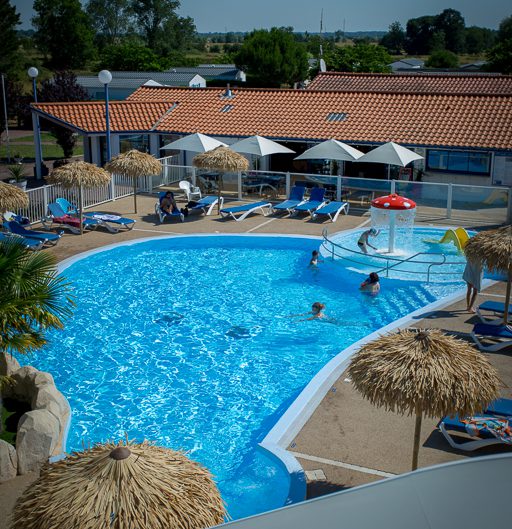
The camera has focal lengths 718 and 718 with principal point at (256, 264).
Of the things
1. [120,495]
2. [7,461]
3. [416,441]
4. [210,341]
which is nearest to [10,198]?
[210,341]

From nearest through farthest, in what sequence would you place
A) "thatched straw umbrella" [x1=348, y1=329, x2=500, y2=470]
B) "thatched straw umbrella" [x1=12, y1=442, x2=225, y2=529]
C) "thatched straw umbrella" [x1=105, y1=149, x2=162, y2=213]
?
1. "thatched straw umbrella" [x1=12, y1=442, x2=225, y2=529]
2. "thatched straw umbrella" [x1=348, y1=329, x2=500, y2=470]
3. "thatched straw umbrella" [x1=105, y1=149, x2=162, y2=213]

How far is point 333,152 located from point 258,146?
9.38ft

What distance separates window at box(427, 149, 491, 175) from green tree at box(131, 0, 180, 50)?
91.5 metres

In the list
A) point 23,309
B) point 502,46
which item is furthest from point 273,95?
point 502,46

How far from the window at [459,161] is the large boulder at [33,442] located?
20.4 meters

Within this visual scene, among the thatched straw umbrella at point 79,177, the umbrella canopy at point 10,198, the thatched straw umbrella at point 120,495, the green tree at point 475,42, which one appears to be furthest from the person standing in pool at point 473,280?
the green tree at point 475,42

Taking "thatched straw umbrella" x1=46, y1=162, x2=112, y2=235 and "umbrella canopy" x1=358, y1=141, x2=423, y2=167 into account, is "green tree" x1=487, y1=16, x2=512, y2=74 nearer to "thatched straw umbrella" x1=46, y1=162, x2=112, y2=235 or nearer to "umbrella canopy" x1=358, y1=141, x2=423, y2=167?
"umbrella canopy" x1=358, y1=141, x2=423, y2=167

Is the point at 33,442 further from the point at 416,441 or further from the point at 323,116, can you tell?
the point at 323,116

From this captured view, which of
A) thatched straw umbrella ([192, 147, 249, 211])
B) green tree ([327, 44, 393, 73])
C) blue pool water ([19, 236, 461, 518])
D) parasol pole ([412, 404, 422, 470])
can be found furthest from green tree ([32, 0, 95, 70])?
parasol pole ([412, 404, 422, 470])

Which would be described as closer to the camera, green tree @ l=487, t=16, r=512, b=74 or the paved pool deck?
the paved pool deck

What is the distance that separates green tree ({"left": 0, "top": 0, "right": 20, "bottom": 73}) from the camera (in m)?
63.1

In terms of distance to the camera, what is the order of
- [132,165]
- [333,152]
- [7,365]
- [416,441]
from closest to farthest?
1. [416,441]
2. [7,365]
3. [132,165]
4. [333,152]

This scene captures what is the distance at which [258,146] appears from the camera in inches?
1041

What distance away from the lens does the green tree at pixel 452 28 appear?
14350cm
